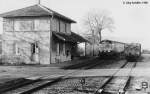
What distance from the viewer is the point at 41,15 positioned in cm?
2912

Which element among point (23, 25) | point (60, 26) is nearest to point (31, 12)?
point (23, 25)

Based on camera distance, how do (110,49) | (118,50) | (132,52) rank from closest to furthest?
(132,52) → (110,49) → (118,50)

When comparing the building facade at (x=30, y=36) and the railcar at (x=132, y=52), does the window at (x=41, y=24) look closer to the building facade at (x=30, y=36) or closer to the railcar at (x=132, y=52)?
the building facade at (x=30, y=36)

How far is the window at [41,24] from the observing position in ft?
97.3

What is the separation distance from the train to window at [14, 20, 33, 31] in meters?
15.9

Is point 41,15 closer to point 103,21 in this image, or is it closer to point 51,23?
point 51,23

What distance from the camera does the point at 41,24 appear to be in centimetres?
2980

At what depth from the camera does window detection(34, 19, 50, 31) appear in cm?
2966

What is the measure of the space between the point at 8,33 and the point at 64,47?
25.0 ft

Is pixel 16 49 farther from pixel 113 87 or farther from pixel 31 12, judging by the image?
pixel 113 87

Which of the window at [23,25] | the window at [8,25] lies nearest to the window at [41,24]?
the window at [23,25]

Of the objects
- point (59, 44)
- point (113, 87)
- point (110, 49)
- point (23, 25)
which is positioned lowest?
point (113, 87)

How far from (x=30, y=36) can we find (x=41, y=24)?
177 centimetres

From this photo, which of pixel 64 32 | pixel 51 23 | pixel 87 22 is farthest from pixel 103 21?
pixel 51 23
